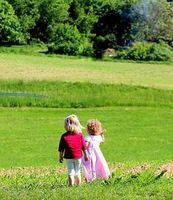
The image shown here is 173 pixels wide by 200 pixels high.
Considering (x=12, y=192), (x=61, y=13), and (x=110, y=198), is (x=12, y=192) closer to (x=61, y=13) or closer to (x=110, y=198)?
(x=110, y=198)

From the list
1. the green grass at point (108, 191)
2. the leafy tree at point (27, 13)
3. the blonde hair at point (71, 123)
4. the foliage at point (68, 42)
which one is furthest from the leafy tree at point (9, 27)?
the green grass at point (108, 191)

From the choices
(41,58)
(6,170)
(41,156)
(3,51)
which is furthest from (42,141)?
(3,51)

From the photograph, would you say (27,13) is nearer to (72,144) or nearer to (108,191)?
(72,144)

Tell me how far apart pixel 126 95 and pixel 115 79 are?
11114 millimetres

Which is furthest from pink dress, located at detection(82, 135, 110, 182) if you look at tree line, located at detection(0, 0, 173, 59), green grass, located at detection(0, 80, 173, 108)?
tree line, located at detection(0, 0, 173, 59)

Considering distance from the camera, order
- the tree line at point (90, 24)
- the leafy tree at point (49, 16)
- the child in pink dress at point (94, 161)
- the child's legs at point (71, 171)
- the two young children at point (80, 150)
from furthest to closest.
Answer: the leafy tree at point (49, 16) → the tree line at point (90, 24) → the child in pink dress at point (94, 161) → the child's legs at point (71, 171) → the two young children at point (80, 150)

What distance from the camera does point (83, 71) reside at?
58.7 m

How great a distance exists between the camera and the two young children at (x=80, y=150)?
1220cm

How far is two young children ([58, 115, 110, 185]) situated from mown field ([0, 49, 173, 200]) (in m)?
0.48

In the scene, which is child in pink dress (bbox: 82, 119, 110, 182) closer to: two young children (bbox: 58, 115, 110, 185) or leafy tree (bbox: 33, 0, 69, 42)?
two young children (bbox: 58, 115, 110, 185)

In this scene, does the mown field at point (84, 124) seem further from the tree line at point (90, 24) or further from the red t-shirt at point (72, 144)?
the tree line at point (90, 24)

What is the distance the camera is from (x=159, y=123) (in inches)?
1243

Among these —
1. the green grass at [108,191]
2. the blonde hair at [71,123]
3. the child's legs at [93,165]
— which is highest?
the blonde hair at [71,123]

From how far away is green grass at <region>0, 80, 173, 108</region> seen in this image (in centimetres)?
3734
